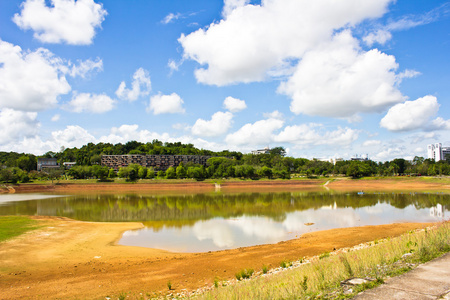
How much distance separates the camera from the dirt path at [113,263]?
40.6ft

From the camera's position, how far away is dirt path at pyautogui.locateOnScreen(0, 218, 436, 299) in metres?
12.4

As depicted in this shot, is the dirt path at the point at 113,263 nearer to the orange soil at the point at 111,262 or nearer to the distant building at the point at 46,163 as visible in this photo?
the orange soil at the point at 111,262

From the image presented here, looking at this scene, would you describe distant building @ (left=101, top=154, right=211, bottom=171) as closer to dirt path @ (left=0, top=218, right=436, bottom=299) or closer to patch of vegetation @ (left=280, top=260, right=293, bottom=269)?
dirt path @ (left=0, top=218, right=436, bottom=299)

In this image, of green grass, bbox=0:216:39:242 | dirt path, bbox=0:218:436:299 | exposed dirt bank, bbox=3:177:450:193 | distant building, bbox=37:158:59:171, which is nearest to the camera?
dirt path, bbox=0:218:436:299

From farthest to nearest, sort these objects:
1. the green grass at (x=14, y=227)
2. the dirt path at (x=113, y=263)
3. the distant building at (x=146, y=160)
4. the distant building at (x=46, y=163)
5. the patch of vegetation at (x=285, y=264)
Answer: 1. the distant building at (x=146, y=160)
2. the distant building at (x=46, y=163)
3. the green grass at (x=14, y=227)
4. the patch of vegetation at (x=285, y=264)
5. the dirt path at (x=113, y=263)

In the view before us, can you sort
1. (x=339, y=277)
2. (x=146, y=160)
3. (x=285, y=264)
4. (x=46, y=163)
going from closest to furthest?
(x=339, y=277) < (x=285, y=264) < (x=146, y=160) < (x=46, y=163)

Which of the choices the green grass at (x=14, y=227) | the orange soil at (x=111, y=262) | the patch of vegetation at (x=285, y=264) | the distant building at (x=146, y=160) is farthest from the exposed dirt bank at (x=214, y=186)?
the distant building at (x=146, y=160)

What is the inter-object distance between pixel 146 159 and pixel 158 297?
562 ft

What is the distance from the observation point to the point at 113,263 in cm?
1658

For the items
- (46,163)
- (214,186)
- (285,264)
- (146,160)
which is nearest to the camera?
(285,264)

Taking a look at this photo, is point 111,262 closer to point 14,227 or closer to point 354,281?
point 354,281

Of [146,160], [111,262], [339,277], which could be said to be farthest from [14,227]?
[146,160]

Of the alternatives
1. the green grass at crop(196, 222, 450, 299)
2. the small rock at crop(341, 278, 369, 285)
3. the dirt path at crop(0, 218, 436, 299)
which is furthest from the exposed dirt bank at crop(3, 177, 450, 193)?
the small rock at crop(341, 278, 369, 285)

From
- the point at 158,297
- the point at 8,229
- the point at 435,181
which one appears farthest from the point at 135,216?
the point at 435,181
